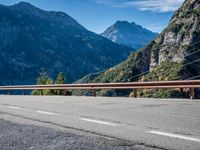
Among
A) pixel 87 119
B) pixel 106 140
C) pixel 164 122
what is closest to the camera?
pixel 106 140

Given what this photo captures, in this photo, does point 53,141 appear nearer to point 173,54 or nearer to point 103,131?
point 103,131

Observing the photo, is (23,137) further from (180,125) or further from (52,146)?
(180,125)

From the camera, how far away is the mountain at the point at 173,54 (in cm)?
Answer: 13200

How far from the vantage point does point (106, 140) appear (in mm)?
6480

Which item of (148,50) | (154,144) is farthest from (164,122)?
(148,50)

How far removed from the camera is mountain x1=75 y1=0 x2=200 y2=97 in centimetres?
13200

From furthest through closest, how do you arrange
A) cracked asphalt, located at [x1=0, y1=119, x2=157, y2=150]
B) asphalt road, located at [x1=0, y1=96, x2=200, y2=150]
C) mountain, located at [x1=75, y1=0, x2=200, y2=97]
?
mountain, located at [x1=75, y1=0, x2=200, y2=97]
asphalt road, located at [x1=0, y1=96, x2=200, y2=150]
cracked asphalt, located at [x1=0, y1=119, x2=157, y2=150]

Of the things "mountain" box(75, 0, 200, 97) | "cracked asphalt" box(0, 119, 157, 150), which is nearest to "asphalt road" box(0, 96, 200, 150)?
"cracked asphalt" box(0, 119, 157, 150)

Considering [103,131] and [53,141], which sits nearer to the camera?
[53,141]

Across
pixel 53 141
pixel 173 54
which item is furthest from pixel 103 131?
pixel 173 54

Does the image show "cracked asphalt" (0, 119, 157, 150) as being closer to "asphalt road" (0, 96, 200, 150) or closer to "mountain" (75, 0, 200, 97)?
"asphalt road" (0, 96, 200, 150)

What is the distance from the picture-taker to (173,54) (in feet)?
507

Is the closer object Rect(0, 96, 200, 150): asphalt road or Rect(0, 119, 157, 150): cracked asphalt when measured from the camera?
Rect(0, 119, 157, 150): cracked asphalt

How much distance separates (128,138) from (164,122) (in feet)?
6.83
